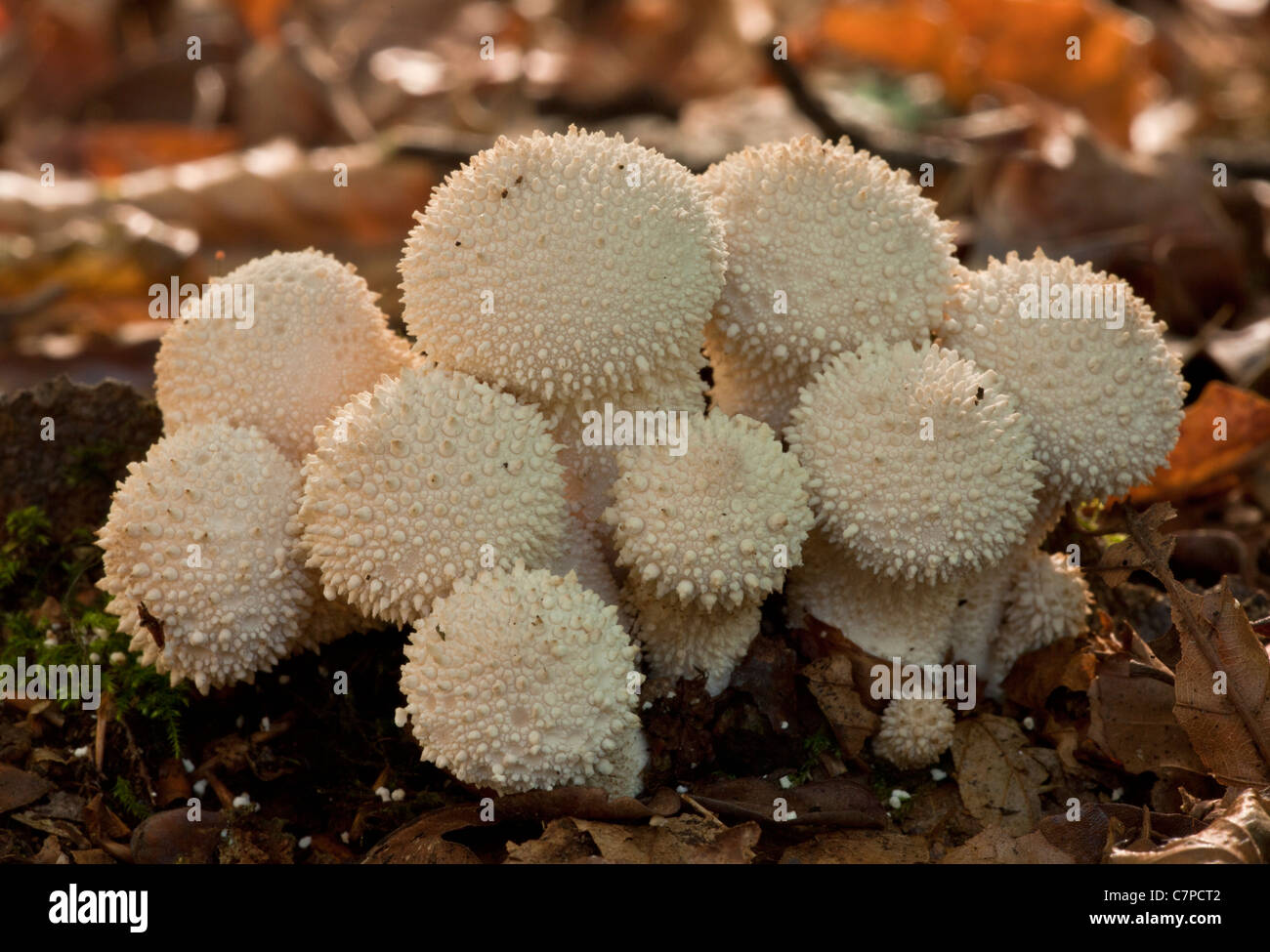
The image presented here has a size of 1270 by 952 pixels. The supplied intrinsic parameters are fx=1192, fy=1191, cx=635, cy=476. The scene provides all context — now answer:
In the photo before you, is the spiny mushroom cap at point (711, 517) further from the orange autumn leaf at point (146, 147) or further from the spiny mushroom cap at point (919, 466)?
the orange autumn leaf at point (146, 147)

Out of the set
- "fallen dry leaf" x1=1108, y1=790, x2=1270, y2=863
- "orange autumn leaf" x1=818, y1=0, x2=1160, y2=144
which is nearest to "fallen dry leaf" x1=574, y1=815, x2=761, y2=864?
"fallen dry leaf" x1=1108, y1=790, x2=1270, y2=863

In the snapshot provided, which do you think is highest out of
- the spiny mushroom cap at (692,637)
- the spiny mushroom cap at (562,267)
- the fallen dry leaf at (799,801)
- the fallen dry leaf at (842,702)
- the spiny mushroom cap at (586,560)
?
the spiny mushroom cap at (562,267)

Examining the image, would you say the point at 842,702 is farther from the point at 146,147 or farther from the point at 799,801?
the point at 146,147

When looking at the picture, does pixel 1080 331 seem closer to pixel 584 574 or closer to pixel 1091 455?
pixel 1091 455

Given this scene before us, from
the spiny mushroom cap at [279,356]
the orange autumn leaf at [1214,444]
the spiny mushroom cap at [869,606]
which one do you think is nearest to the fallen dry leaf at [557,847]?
the spiny mushroom cap at [869,606]

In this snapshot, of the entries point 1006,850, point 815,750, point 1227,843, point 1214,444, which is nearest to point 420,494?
point 815,750
